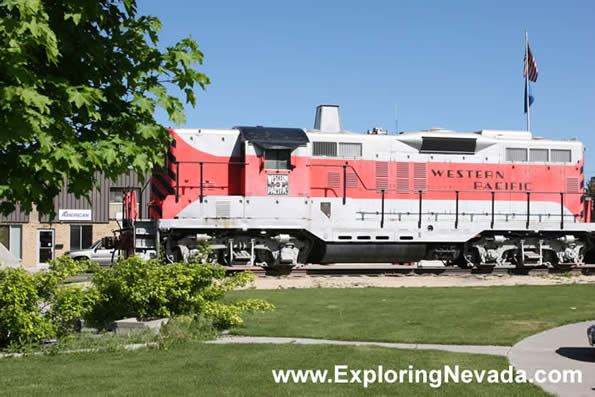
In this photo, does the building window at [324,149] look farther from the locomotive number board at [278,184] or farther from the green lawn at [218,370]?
the green lawn at [218,370]

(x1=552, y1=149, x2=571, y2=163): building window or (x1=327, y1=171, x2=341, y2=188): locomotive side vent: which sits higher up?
(x1=552, y1=149, x2=571, y2=163): building window

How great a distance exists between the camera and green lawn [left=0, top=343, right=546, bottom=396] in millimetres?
5910

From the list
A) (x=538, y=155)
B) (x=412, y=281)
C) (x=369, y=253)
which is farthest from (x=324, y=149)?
(x=538, y=155)

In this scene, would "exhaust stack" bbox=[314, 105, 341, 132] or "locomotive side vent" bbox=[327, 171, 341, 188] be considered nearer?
"locomotive side vent" bbox=[327, 171, 341, 188]

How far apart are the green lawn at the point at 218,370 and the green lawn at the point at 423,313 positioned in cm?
126

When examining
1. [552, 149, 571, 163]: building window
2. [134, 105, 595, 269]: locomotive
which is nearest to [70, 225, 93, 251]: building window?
[134, 105, 595, 269]: locomotive

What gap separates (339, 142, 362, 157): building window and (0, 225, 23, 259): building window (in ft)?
77.5

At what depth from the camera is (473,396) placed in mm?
5746

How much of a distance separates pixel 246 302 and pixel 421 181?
9.52m

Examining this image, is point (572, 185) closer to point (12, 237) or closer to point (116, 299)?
point (116, 299)

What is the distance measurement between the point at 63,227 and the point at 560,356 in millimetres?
32148

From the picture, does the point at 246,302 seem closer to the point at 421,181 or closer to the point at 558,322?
the point at 558,322

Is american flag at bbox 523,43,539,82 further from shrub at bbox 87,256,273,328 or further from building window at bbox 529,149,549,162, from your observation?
shrub at bbox 87,256,273,328

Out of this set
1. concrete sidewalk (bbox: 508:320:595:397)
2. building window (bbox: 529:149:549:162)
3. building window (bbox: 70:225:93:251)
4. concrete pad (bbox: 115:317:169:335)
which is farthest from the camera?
building window (bbox: 70:225:93:251)
